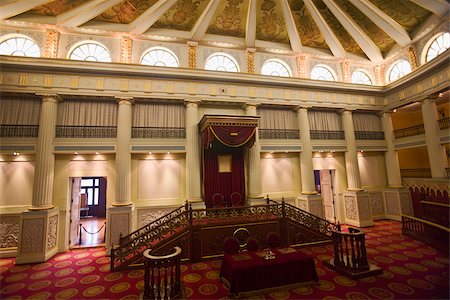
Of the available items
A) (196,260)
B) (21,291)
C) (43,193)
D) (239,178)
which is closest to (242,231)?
(196,260)

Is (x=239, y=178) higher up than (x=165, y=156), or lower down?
lower down

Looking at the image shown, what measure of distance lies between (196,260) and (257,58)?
8.23 m

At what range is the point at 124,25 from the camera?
332 inches

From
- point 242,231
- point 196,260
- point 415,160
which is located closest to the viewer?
point 196,260

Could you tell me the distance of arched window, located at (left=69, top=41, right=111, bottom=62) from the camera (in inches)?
319

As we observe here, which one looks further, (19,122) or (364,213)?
(364,213)

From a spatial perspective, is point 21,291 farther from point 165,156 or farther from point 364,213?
point 364,213

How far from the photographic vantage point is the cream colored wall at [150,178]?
316 inches

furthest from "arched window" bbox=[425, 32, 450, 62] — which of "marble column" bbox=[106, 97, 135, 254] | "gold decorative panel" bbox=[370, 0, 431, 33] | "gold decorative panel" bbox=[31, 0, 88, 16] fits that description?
"gold decorative panel" bbox=[31, 0, 88, 16]

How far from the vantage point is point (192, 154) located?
8164mm

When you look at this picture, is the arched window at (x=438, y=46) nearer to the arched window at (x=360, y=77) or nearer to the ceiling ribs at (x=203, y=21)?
the arched window at (x=360, y=77)

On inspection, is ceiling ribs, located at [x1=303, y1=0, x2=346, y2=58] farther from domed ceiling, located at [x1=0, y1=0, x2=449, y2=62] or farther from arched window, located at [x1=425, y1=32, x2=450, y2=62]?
arched window, located at [x1=425, y1=32, x2=450, y2=62]

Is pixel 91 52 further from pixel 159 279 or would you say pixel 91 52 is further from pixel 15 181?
pixel 159 279

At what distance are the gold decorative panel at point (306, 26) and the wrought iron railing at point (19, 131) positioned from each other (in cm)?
1032
